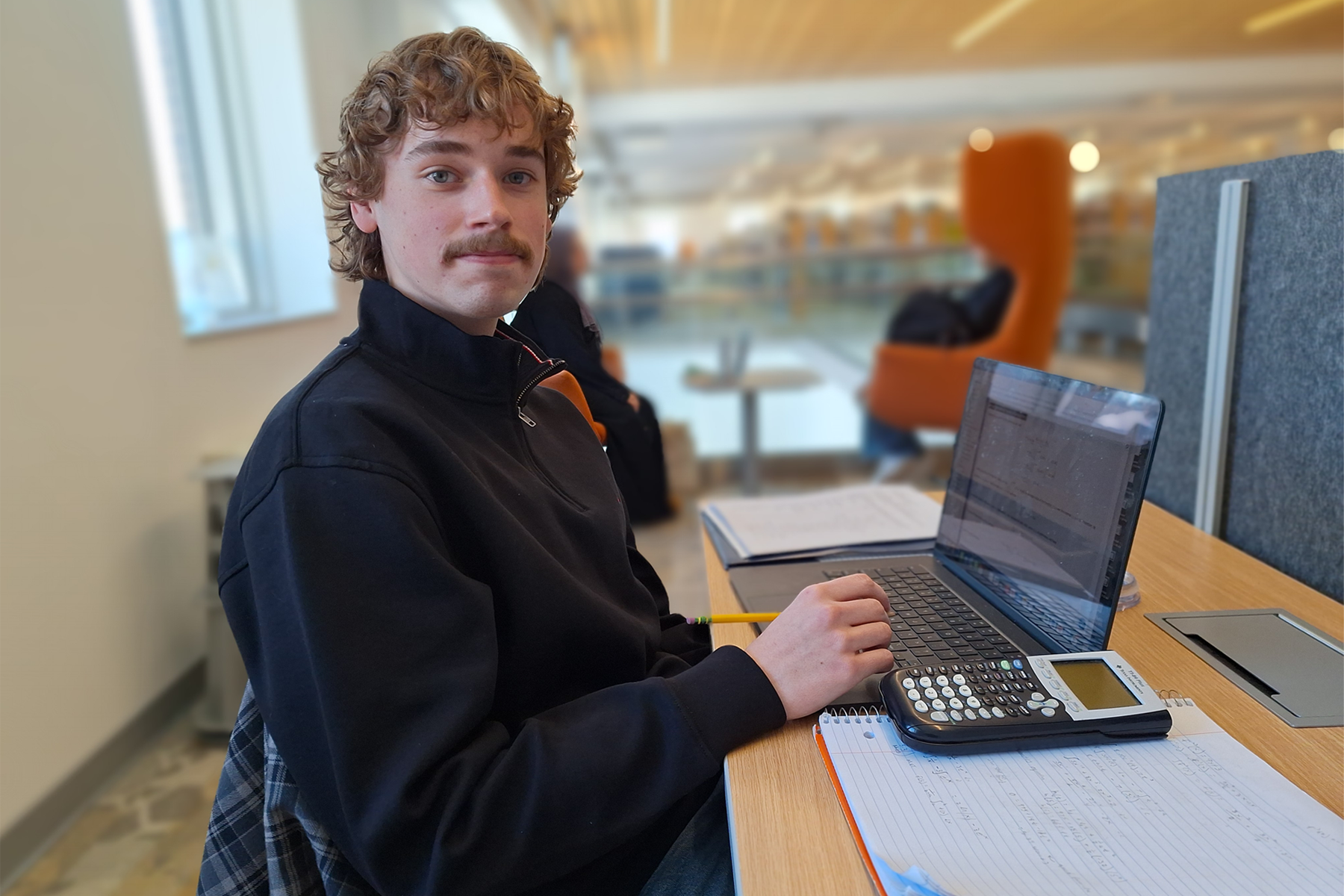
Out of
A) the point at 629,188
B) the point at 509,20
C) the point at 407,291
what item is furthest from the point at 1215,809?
the point at 629,188

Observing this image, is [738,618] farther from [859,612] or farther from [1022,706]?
[1022,706]

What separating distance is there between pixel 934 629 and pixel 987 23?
543 centimetres

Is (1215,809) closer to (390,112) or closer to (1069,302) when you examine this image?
(390,112)

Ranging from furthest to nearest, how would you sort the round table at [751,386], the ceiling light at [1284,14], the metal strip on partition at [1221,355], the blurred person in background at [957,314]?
the ceiling light at [1284,14]
the round table at [751,386]
the blurred person in background at [957,314]
the metal strip on partition at [1221,355]

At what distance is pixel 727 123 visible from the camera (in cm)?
588

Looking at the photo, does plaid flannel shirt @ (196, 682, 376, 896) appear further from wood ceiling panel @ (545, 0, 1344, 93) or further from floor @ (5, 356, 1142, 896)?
wood ceiling panel @ (545, 0, 1344, 93)

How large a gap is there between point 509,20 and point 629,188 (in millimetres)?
1358

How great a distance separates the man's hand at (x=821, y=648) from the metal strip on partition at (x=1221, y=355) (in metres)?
0.57

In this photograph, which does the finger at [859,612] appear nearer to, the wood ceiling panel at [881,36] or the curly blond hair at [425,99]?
the curly blond hair at [425,99]

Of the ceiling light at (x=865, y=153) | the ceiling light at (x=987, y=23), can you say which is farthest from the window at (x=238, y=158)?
the ceiling light at (x=987, y=23)

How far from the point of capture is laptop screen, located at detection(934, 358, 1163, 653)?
602 millimetres

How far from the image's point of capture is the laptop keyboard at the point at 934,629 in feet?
2.17

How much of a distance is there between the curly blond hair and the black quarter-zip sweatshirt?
0.16m

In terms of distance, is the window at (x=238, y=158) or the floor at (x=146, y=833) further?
the window at (x=238, y=158)
